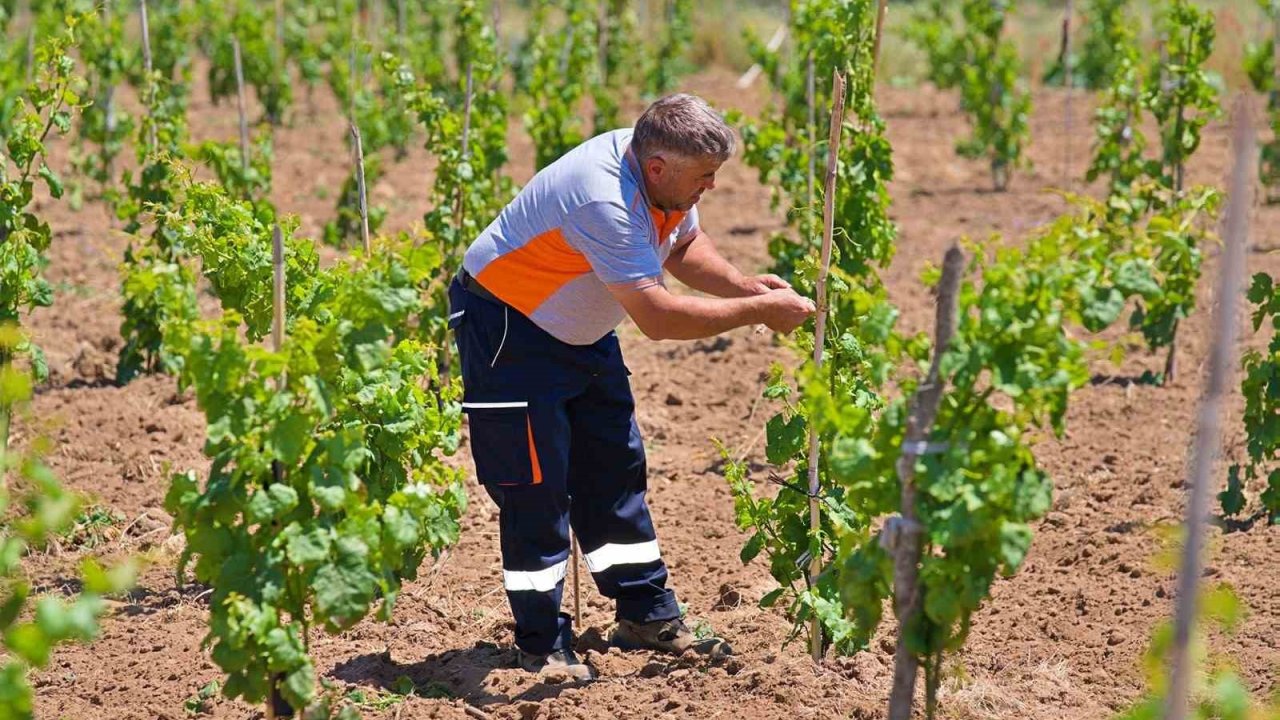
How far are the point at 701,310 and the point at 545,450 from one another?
1.97 feet

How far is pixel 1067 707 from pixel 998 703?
0.63 ft

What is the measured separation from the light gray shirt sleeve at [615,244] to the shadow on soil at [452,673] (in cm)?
118

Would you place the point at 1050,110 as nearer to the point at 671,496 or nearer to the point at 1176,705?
the point at 671,496

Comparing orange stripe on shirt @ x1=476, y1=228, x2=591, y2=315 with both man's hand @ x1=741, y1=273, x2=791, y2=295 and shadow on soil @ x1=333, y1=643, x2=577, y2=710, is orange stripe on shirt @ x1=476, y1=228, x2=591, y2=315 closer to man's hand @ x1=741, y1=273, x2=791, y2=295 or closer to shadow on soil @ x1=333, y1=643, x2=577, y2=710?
man's hand @ x1=741, y1=273, x2=791, y2=295

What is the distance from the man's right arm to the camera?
378 cm

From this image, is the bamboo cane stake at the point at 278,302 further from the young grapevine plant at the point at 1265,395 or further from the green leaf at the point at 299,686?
the young grapevine plant at the point at 1265,395

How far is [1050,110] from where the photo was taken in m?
13.9

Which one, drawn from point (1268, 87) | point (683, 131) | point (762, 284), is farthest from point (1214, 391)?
point (1268, 87)

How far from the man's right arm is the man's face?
266mm

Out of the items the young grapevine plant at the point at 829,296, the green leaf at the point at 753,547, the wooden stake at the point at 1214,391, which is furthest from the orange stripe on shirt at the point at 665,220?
the wooden stake at the point at 1214,391

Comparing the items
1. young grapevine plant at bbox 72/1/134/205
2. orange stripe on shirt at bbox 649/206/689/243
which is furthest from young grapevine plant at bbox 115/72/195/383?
orange stripe on shirt at bbox 649/206/689/243

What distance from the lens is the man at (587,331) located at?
3.79 metres

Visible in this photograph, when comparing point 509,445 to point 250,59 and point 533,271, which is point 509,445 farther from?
point 250,59

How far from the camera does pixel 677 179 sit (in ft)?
12.7
